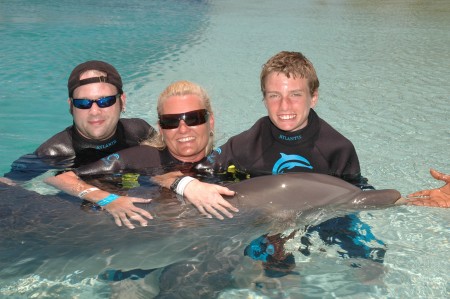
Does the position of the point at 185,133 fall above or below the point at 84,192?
above

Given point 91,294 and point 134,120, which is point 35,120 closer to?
point 134,120

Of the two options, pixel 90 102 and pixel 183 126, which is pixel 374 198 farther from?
pixel 90 102

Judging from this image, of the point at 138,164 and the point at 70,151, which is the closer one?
the point at 138,164

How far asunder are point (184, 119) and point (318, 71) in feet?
25.4

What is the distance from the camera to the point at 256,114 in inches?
334

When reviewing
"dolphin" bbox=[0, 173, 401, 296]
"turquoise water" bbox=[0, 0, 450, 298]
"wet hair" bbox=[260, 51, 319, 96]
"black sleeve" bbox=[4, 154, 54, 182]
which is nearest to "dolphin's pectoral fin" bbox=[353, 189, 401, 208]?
"dolphin" bbox=[0, 173, 401, 296]

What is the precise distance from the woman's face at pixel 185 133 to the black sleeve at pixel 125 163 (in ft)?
0.55

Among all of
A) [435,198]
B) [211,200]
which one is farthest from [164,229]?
[435,198]

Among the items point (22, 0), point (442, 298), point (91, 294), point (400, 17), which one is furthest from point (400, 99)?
point (22, 0)

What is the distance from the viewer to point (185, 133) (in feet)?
13.1

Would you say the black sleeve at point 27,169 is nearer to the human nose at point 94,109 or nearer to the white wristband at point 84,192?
the human nose at point 94,109

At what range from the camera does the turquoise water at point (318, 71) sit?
13.9 feet

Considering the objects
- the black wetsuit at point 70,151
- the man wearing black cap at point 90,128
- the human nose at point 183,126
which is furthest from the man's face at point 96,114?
the human nose at point 183,126

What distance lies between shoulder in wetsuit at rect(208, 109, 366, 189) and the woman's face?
0.20 m
